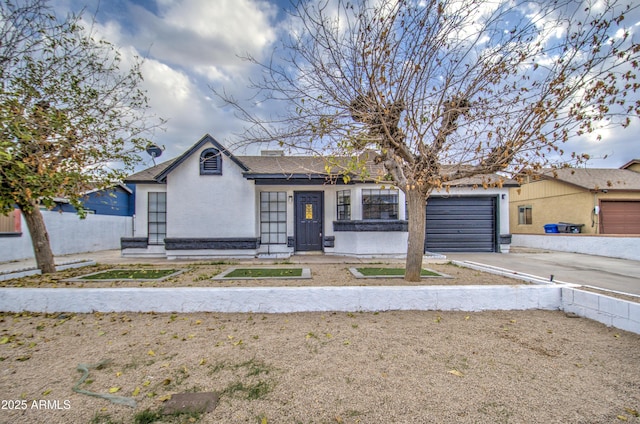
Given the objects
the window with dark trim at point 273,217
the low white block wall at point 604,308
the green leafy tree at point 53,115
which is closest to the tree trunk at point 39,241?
the green leafy tree at point 53,115

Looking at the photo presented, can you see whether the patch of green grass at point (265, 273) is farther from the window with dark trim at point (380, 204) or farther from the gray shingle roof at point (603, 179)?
the gray shingle roof at point (603, 179)

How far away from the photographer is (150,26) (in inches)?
289

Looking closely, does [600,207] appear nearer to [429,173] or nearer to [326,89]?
[429,173]

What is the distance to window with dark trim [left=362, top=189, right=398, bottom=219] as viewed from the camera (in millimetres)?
10719

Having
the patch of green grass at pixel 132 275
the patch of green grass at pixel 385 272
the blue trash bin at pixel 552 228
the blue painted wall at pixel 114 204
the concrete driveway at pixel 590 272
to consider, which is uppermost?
the blue painted wall at pixel 114 204

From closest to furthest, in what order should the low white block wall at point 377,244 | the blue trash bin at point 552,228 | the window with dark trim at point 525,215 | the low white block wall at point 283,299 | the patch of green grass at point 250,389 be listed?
the patch of green grass at point 250,389
the low white block wall at point 283,299
the low white block wall at point 377,244
the blue trash bin at point 552,228
the window with dark trim at point 525,215

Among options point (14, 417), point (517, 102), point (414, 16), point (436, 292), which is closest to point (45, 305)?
point (14, 417)

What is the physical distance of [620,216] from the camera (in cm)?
1473

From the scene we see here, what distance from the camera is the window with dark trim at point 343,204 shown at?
1105 centimetres

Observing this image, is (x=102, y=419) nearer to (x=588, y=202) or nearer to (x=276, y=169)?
(x=276, y=169)

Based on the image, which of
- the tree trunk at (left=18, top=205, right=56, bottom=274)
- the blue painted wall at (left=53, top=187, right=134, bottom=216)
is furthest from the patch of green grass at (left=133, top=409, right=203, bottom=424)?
the blue painted wall at (left=53, top=187, right=134, bottom=216)

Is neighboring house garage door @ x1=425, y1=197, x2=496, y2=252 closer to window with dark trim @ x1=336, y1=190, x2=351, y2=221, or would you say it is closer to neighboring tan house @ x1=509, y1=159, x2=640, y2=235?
window with dark trim @ x1=336, y1=190, x2=351, y2=221

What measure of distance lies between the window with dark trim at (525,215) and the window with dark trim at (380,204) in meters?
12.6

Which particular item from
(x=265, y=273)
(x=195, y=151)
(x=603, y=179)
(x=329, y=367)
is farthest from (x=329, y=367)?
(x=603, y=179)
